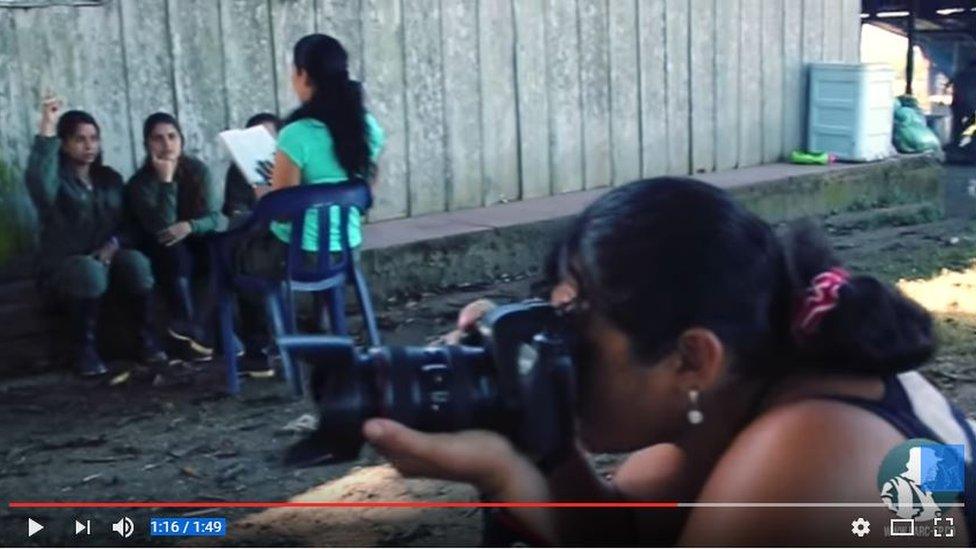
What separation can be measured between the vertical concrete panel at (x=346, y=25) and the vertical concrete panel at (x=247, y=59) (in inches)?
10.6

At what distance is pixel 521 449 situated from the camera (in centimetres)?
139

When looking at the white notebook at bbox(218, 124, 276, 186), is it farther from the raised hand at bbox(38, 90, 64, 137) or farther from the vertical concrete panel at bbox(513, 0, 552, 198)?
the vertical concrete panel at bbox(513, 0, 552, 198)

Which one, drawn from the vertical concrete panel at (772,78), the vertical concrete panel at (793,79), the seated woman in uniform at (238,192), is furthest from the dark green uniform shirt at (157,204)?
the vertical concrete panel at (793,79)

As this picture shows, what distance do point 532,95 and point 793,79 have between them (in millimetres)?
1983

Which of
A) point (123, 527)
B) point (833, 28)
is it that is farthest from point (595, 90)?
point (123, 527)

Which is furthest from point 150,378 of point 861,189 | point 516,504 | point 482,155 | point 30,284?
point 861,189

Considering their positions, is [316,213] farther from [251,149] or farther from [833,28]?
[833,28]

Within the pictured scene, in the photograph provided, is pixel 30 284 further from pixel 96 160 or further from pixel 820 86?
pixel 820 86

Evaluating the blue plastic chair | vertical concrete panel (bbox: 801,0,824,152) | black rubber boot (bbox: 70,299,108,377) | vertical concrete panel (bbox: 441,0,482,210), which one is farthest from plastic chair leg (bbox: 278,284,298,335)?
vertical concrete panel (bbox: 801,0,824,152)

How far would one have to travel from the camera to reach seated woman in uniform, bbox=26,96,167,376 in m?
4.29

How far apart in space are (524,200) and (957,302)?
6.84 ft

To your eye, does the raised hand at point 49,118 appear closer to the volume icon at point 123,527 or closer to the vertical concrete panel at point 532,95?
the volume icon at point 123,527

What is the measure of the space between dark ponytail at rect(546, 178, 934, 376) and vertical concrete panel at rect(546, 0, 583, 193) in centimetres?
500

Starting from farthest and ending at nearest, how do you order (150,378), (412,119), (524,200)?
(524,200), (412,119), (150,378)
